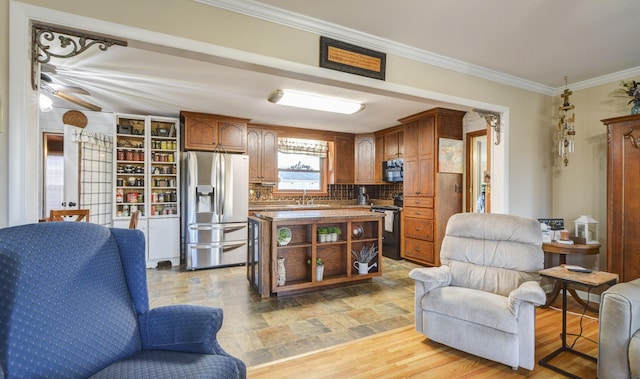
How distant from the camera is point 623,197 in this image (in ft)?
9.64

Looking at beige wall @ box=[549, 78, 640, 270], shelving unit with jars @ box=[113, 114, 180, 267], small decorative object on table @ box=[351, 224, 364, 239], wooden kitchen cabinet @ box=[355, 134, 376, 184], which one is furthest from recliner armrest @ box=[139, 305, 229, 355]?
wooden kitchen cabinet @ box=[355, 134, 376, 184]

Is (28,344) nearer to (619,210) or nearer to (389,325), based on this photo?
(389,325)

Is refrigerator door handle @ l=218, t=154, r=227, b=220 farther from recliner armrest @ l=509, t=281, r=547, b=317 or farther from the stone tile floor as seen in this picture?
recliner armrest @ l=509, t=281, r=547, b=317

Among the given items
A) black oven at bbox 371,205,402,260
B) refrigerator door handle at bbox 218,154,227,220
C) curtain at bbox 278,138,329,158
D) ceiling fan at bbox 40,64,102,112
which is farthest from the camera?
curtain at bbox 278,138,329,158

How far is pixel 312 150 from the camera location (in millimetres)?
6402

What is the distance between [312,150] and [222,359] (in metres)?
5.28

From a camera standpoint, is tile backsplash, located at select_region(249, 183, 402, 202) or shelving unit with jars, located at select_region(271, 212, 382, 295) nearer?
shelving unit with jars, located at select_region(271, 212, 382, 295)

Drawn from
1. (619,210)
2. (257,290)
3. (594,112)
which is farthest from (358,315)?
(594,112)

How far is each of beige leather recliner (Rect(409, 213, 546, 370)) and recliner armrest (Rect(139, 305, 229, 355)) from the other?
157 centimetres

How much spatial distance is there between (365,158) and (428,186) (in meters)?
1.96

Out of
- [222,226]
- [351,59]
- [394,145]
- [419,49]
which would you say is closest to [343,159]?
[394,145]

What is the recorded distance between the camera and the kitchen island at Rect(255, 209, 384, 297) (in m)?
3.40

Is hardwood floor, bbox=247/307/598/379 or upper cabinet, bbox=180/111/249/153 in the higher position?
upper cabinet, bbox=180/111/249/153

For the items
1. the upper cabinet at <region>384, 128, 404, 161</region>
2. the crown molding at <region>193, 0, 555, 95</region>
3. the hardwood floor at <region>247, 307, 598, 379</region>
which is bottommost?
the hardwood floor at <region>247, 307, 598, 379</region>
